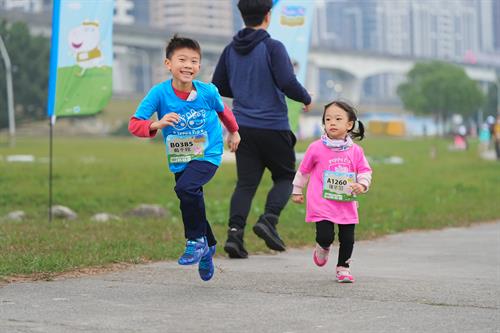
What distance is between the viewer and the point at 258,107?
8.29 m

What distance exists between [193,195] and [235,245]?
1.72 metres

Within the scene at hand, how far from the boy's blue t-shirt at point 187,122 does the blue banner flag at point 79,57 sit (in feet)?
16.6

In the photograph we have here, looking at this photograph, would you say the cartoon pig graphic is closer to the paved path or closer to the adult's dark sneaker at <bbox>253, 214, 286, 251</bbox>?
the adult's dark sneaker at <bbox>253, 214, 286, 251</bbox>

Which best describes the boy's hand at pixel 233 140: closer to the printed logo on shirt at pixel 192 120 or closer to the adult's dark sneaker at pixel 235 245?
the printed logo on shirt at pixel 192 120

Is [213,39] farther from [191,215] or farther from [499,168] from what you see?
[191,215]

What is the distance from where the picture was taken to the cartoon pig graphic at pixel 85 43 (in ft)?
37.5

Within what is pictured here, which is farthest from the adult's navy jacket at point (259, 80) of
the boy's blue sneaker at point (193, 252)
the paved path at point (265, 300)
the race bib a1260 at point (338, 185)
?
the boy's blue sneaker at point (193, 252)

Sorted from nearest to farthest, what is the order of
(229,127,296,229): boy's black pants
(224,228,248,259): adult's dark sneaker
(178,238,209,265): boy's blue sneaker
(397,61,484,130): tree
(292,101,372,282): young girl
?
(178,238,209,265): boy's blue sneaker, (292,101,372,282): young girl, (224,228,248,259): adult's dark sneaker, (229,127,296,229): boy's black pants, (397,61,484,130): tree

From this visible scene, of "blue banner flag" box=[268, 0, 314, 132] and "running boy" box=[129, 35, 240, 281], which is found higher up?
"blue banner flag" box=[268, 0, 314, 132]

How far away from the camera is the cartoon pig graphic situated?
1144cm

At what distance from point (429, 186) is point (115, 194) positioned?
21.6 ft

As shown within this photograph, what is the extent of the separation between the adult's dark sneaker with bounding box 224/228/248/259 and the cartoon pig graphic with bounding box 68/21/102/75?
3.93 metres

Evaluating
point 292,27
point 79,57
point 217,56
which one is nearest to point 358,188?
Answer: point 79,57

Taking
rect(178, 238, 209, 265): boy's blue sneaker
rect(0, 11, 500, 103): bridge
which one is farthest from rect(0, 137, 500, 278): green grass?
rect(0, 11, 500, 103): bridge
